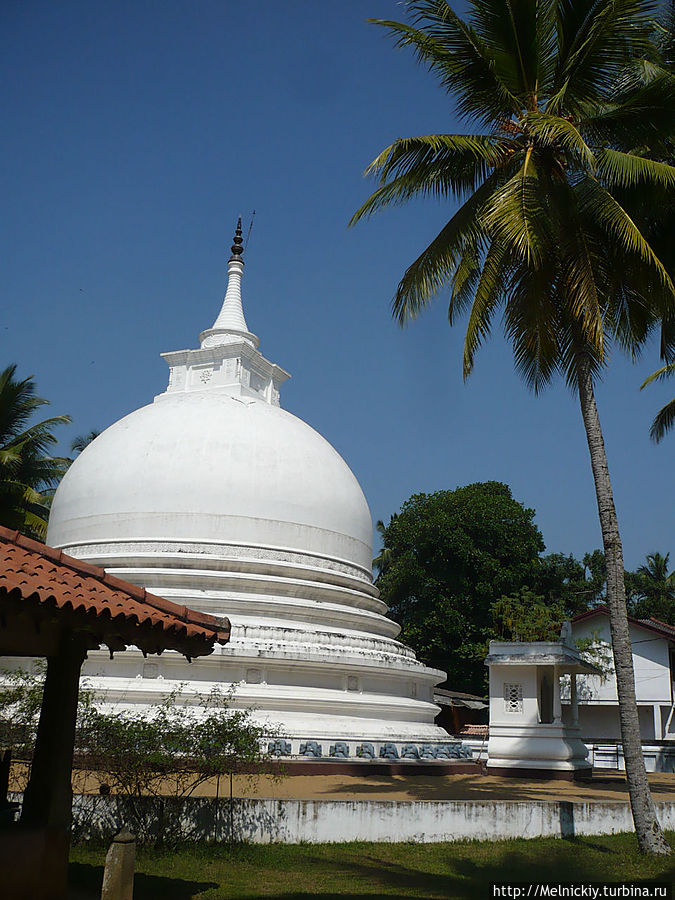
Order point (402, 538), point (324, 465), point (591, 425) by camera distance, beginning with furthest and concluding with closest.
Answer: point (402, 538), point (324, 465), point (591, 425)

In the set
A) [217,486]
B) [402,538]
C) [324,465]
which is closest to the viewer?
[217,486]

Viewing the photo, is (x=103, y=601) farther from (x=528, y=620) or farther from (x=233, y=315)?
(x=528, y=620)

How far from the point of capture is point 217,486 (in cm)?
2142

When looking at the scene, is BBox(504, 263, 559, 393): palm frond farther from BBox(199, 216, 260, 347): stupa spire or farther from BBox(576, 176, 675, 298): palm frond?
BBox(199, 216, 260, 347): stupa spire

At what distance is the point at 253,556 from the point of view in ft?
68.7

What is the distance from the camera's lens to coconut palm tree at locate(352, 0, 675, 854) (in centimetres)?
1267

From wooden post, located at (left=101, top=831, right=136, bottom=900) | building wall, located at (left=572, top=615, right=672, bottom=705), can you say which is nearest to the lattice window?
building wall, located at (left=572, top=615, right=672, bottom=705)

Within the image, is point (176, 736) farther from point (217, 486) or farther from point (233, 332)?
point (233, 332)

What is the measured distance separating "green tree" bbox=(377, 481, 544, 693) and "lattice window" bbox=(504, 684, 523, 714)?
17532mm

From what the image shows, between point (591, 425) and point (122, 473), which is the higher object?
point (122, 473)

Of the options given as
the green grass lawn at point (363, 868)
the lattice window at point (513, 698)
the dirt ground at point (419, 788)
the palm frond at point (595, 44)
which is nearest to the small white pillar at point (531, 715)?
the lattice window at point (513, 698)

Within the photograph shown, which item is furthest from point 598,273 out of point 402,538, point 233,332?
point 402,538

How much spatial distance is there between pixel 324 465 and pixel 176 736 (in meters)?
12.9

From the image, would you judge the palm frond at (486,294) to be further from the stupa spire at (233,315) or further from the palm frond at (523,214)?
the stupa spire at (233,315)
